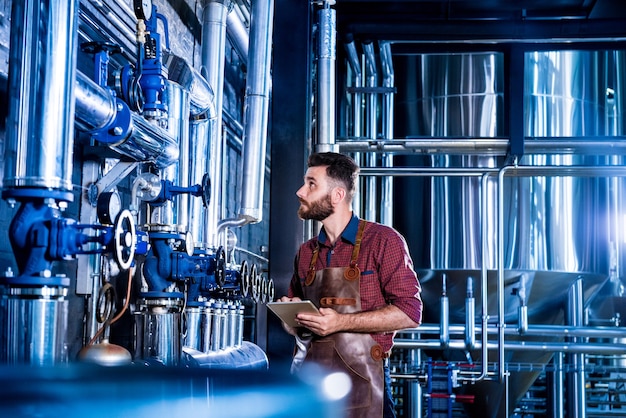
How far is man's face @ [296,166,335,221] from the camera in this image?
2.50m

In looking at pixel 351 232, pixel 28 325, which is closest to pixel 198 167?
pixel 351 232

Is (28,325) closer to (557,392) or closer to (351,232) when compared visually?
(351,232)

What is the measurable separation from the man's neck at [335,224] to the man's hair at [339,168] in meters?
0.09

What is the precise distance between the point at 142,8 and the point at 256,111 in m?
1.19

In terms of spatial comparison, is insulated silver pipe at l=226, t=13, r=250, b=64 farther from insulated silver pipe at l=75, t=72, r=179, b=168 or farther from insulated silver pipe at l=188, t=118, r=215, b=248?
insulated silver pipe at l=75, t=72, r=179, b=168

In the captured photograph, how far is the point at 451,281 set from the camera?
16.7 ft

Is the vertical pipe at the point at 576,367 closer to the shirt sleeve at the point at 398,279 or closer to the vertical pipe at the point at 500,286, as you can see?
the vertical pipe at the point at 500,286

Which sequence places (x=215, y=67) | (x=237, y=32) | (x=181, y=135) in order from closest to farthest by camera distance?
(x=181, y=135) → (x=215, y=67) → (x=237, y=32)

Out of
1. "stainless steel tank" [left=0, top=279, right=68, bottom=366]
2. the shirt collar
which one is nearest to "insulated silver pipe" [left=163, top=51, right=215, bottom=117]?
the shirt collar

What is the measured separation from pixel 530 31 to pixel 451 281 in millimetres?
1517

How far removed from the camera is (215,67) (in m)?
3.66

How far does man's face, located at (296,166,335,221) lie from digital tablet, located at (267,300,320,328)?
0.34 metres

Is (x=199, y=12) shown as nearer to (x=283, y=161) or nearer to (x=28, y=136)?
(x=283, y=161)

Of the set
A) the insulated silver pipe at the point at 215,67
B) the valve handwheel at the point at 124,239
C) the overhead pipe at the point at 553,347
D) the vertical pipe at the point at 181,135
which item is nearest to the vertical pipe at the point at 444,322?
the overhead pipe at the point at 553,347
